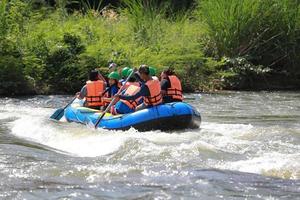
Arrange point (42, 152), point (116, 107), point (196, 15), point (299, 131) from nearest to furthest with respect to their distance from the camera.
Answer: point (42, 152), point (299, 131), point (116, 107), point (196, 15)

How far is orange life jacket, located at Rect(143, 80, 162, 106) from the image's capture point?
985cm

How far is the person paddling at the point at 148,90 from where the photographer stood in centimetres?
984

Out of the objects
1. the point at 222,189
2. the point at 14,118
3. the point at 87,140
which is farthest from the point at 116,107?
the point at 222,189

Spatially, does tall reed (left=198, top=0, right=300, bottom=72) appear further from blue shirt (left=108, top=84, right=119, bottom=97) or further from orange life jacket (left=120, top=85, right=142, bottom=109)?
orange life jacket (left=120, top=85, right=142, bottom=109)

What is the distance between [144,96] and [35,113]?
3970 millimetres

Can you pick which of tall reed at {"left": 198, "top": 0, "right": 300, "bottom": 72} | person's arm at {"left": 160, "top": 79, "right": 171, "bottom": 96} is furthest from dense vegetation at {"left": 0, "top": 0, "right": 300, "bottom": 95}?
person's arm at {"left": 160, "top": 79, "right": 171, "bottom": 96}

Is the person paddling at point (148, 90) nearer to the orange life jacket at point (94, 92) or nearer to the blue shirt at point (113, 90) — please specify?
the blue shirt at point (113, 90)

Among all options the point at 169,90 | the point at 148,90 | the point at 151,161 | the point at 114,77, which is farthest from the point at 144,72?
the point at 151,161

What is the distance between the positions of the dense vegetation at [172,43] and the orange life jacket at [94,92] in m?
5.98

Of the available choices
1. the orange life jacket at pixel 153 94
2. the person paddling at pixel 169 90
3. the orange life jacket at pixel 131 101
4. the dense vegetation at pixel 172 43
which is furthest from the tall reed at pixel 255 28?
the orange life jacket at pixel 153 94

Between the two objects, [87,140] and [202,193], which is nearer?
[202,193]

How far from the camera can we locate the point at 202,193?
6055 millimetres

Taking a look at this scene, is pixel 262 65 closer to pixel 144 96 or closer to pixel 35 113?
pixel 35 113

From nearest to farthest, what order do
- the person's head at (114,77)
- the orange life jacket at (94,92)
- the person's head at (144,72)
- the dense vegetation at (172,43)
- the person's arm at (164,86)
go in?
the person's head at (144,72)
the person's arm at (164,86)
the person's head at (114,77)
the orange life jacket at (94,92)
the dense vegetation at (172,43)
